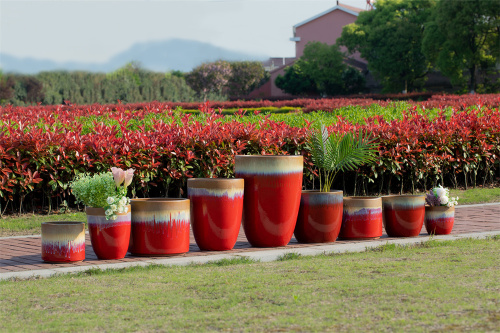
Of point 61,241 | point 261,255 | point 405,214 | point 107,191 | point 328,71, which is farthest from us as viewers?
point 328,71

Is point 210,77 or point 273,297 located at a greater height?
point 210,77

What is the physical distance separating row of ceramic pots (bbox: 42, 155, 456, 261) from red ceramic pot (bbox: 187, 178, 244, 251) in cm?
1

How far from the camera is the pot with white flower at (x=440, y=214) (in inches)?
355

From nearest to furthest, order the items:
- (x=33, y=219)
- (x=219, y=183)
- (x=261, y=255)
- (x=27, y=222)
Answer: (x=261, y=255)
(x=219, y=183)
(x=27, y=222)
(x=33, y=219)

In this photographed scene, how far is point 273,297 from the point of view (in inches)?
214

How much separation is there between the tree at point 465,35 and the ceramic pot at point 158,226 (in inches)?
1788

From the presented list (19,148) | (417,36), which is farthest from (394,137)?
(417,36)

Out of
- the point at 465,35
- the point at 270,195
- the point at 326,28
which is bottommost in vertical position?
the point at 270,195

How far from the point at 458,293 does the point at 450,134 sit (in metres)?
9.07

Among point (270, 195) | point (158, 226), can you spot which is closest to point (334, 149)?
point (270, 195)

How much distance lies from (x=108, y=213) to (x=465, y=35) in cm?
4689

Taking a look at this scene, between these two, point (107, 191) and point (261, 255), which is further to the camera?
point (261, 255)

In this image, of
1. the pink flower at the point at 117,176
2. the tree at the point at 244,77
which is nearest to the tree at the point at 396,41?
the tree at the point at 244,77

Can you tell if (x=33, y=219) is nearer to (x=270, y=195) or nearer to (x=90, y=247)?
(x=90, y=247)
